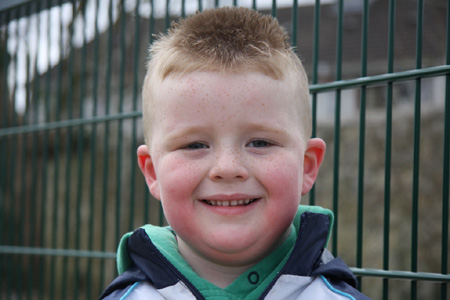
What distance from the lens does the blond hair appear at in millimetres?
1590

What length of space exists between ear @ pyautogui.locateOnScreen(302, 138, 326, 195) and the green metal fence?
558 mm

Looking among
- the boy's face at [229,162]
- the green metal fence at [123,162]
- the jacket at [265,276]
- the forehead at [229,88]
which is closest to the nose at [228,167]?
the boy's face at [229,162]

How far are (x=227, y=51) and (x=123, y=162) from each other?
5.72m

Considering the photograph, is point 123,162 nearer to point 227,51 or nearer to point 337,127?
point 337,127

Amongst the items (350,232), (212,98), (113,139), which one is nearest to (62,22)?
(212,98)

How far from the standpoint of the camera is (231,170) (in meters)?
1.49

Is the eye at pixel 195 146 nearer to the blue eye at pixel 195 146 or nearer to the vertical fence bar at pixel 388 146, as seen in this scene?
the blue eye at pixel 195 146

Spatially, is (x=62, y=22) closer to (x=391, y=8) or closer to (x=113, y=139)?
(x=391, y=8)

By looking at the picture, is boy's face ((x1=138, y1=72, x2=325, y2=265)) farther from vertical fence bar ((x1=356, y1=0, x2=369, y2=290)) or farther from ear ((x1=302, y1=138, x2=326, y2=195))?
vertical fence bar ((x1=356, y1=0, x2=369, y2=290))

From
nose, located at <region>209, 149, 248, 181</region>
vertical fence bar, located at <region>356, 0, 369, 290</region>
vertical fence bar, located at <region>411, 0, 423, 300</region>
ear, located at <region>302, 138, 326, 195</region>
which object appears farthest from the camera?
vertical fence bar, located at <region>356, 0, 369, 290</region>

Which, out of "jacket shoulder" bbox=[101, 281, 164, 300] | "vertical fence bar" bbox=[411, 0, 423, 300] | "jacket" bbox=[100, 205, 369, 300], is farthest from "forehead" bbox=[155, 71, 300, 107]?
"vertical fence bar" bbox=[411, 0, 423, 300]

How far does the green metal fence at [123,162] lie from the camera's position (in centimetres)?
234

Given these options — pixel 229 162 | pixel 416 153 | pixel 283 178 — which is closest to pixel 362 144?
pixel 416 153

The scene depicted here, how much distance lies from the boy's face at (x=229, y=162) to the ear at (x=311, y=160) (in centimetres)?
14
